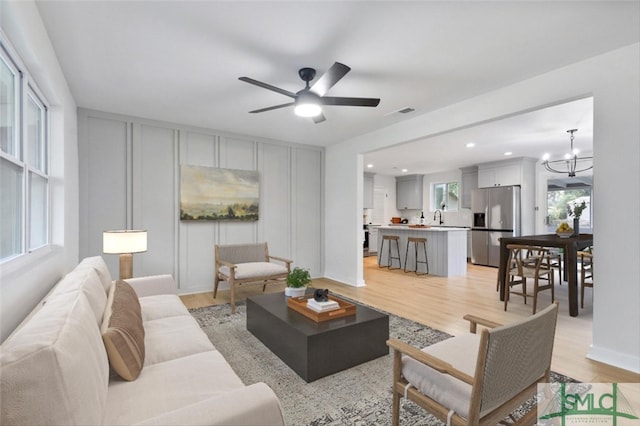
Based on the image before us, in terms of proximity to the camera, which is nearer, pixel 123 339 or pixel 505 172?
pixel 123 339

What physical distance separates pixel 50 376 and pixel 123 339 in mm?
621

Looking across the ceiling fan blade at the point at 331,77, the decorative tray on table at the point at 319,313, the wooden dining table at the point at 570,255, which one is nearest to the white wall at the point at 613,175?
the wooden dining table at the point at 570,255

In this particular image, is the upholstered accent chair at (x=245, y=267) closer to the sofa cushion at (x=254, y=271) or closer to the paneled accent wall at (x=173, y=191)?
the sofa cushion at (x=254, y=271)

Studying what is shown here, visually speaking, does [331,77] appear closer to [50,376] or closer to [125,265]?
[50,376]

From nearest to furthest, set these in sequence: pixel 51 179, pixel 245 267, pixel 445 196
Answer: pixel 51 179 → pixel 245 267 → pixel 445 196

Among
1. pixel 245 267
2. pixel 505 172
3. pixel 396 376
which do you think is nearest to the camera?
pixel 396 376

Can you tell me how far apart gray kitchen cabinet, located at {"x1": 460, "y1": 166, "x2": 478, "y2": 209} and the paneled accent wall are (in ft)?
15.7

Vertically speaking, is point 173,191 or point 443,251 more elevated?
point 173,191

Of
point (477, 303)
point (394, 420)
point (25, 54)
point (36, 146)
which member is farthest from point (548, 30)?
point (36, 146)

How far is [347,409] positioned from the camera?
1.95 m

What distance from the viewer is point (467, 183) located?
27.6ft

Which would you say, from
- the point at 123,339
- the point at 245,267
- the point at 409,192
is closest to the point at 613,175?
the point at 123,339

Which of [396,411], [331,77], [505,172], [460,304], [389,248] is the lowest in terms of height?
[460,304]

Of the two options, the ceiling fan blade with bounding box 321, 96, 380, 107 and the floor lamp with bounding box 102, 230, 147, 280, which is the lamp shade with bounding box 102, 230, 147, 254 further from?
the ceiling fan blade with bounding box 321, 96, 380, 107
